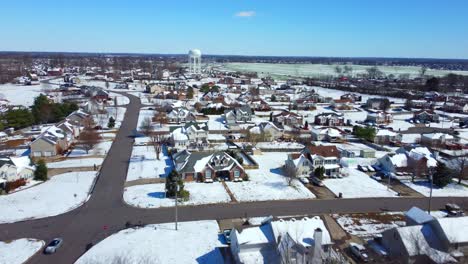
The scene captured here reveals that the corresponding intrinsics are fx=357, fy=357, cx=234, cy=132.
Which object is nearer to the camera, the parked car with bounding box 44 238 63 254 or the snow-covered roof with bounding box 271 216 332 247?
the snow-covered roof with bounding box 271 216 332 247

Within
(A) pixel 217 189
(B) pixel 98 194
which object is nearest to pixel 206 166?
(A) pixel 217 189

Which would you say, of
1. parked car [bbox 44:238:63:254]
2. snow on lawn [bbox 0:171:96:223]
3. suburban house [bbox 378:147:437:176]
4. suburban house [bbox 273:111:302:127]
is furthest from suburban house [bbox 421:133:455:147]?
parked car [bbox 44:238:63:254]

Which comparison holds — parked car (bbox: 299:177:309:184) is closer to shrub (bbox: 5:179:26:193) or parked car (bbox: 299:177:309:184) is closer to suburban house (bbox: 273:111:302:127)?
shrub (bbox: 5:179:26:193)

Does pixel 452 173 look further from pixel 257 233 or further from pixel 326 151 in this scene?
pixel 257 233

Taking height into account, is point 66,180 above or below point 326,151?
below

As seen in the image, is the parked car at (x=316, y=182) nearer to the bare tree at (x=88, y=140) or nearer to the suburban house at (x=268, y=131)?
the suburban house at (x=268, y=131)
